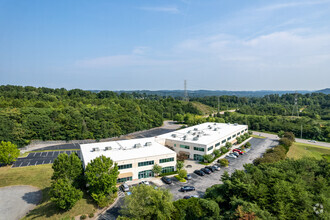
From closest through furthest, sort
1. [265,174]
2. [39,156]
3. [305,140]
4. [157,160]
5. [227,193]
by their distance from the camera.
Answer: [227,193] → [265,174] → [157,160] → [39,156] → [305,140]

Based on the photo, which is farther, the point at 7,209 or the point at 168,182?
the point at 168,182

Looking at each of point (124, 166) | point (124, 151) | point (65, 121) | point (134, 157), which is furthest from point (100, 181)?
point (65, 121)

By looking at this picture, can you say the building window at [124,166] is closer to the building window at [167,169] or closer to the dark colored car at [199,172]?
the building window at [167,169]

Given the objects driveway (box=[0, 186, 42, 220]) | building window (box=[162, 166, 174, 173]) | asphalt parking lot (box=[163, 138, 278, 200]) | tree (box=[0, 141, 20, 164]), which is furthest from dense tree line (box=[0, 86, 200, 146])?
asphalt parking lot (box=[163, 138, 278, 200])

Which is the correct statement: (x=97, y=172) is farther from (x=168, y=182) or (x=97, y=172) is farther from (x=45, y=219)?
(x=168, y=182)

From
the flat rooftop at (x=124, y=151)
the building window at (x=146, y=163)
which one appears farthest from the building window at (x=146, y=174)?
the flat rooftop at (x=124, y=151)

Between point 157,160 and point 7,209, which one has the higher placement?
point 157,160

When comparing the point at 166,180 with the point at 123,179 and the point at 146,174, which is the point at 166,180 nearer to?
the point at 146,174

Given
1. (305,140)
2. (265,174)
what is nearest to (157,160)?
(265,174)
